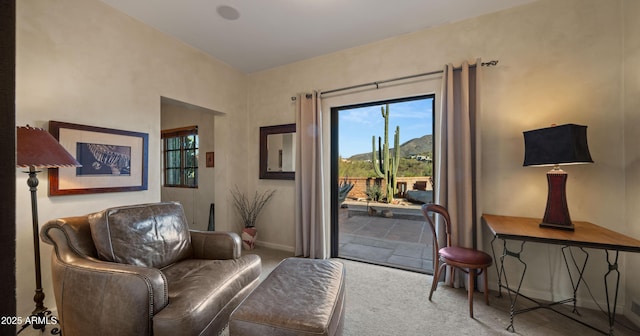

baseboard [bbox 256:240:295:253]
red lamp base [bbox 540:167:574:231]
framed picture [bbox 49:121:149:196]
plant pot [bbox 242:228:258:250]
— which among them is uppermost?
framed picture [bbox 49:121:149:196]

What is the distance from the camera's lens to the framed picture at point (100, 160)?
192cm

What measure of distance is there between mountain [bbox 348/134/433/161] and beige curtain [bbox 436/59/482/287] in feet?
1.13

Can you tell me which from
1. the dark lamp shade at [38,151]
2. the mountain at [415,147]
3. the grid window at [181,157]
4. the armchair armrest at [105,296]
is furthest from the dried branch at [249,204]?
the armchair armrest at [105,296]

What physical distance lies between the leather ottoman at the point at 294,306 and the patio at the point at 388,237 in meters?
1.61

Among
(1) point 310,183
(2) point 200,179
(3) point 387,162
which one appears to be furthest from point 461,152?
(2) point 200,179

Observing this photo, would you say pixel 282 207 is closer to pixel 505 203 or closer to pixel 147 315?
pixel 147 315

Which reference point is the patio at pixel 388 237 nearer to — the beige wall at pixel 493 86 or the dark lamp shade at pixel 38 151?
the beige wall at pixel 493 86

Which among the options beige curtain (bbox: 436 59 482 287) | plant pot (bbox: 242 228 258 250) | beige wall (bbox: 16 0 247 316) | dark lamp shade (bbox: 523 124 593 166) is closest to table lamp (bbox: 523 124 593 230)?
dark lamp shade (bbox: 523 124 593 166)

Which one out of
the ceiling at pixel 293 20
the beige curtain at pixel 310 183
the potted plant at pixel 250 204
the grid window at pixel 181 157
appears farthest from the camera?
the grid window at pixel 181 157

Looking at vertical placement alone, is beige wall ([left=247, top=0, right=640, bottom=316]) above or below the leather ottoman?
above

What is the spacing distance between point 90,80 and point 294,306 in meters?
2.61

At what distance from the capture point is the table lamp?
1684 millimetres

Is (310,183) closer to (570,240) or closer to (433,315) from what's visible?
(433,315)

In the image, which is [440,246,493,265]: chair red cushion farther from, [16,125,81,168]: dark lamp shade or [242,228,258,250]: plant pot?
[16,125,81,168]: dark lamp shade
